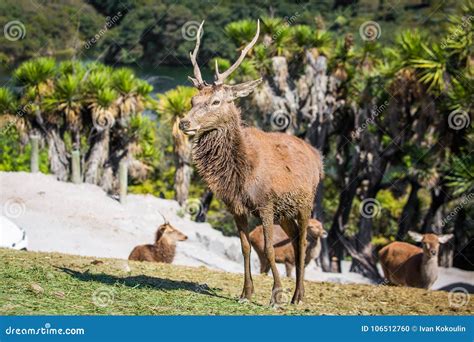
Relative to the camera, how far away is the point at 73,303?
9039 mm

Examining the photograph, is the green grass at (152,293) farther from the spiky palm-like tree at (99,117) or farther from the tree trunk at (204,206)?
the tree trunk at (204,206)

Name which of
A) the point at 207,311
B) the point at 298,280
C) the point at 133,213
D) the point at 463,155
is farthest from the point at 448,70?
the point at 207,311

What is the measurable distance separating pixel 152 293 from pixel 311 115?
22.0m

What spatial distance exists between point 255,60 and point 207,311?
76.1ft

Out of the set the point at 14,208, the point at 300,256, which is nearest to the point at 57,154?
the point at 14,208

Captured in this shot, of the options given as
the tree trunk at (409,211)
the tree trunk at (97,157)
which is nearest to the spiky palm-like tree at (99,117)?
the tree trunk at (97,157)

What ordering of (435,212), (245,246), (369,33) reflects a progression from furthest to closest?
(369,33), (435,212), (245,246)

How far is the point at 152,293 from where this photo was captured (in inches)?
393

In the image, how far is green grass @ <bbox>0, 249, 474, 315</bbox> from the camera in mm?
9047

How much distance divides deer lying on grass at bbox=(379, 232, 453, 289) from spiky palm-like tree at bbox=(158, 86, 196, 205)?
1194 cm

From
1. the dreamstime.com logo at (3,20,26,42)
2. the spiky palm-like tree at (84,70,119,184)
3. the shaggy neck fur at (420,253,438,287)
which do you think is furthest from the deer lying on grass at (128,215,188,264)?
the dreamstime.com logo at (3,20,26,42)

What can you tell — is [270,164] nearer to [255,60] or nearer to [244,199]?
[244,199]

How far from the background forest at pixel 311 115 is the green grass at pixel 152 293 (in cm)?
1257

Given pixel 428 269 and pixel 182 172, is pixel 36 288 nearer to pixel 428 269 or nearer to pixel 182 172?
pixel 428 269
